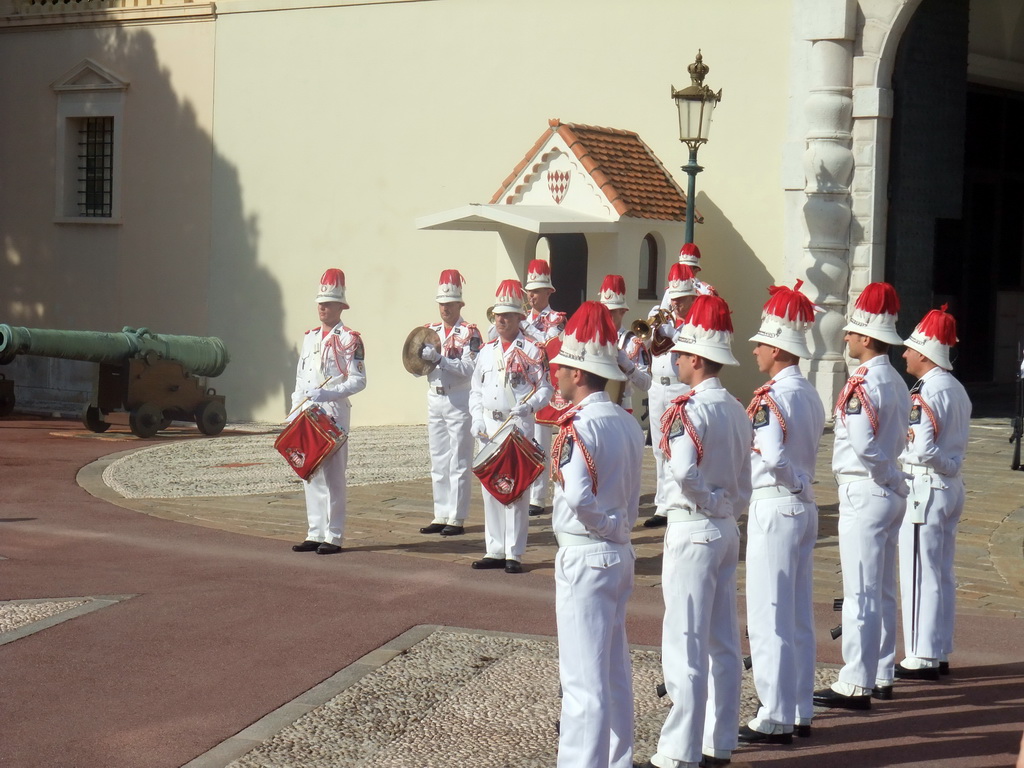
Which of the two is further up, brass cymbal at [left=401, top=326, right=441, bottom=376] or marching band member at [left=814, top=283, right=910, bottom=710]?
brass cymbal at [left=401, top=326, right=441, bottom=376]

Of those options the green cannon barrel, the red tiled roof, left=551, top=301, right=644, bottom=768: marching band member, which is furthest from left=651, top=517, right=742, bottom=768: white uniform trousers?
the green cannon barrel

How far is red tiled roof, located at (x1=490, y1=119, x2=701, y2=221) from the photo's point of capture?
55.7 feet

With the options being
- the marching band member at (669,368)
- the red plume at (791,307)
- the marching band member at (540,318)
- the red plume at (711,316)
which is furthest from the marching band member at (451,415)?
the red plume at (711,316)

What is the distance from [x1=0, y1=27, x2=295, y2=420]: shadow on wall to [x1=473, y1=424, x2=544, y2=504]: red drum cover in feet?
42.2

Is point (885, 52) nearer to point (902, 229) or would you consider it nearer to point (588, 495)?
point (902, 229)

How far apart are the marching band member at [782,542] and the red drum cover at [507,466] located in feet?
11.3

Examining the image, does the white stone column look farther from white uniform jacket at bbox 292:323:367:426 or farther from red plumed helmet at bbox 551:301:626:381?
red plumed helmet at bbox 551:301:626:381

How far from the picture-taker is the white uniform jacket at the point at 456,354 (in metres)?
11.6

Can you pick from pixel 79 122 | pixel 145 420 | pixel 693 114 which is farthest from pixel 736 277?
pixel 79 122

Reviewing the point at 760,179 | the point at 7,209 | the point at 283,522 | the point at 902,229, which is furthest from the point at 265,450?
the point at 7,209

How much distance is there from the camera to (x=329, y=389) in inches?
413

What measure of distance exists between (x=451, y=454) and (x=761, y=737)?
18.2 ft

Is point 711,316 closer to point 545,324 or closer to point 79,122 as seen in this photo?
point 545,324

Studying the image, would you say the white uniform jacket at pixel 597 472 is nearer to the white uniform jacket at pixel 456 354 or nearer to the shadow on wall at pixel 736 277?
the white uniform jacket at pixel 456 354
